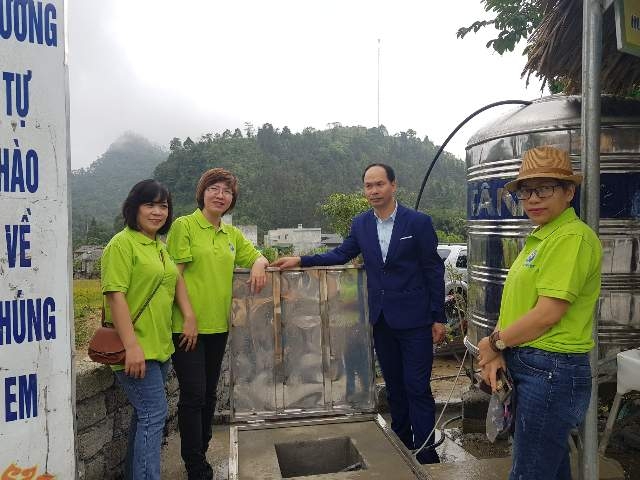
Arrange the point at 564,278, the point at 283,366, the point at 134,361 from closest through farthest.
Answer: the point at 564,278
the point at 134,361
the point at 283,366

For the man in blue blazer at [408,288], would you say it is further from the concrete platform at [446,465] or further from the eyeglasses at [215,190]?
the eyeglasses at [215,190]

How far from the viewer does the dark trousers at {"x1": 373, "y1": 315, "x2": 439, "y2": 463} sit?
3.66m

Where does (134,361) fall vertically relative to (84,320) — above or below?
above

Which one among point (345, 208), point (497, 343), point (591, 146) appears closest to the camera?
point (497, 343)

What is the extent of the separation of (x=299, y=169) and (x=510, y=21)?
58.8 m

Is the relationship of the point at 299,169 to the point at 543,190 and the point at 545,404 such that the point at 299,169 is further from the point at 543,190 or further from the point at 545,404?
the point at 545,404

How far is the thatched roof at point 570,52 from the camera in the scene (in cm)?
359

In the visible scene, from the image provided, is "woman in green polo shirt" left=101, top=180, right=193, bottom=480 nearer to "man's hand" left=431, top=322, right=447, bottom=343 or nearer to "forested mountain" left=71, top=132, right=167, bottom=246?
"man's hand" left=431, top=322, right=447, bottom=343

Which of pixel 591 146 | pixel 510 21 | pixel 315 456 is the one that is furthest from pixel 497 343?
pixel 510 21

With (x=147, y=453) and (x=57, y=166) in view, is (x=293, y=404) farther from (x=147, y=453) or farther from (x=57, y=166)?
(x=57, y=166)

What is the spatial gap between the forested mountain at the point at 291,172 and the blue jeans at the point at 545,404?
40939mm

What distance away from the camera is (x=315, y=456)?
11.5ft

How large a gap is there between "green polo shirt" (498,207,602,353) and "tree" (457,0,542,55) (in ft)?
14.3

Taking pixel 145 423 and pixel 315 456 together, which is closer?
pixel 145 423
